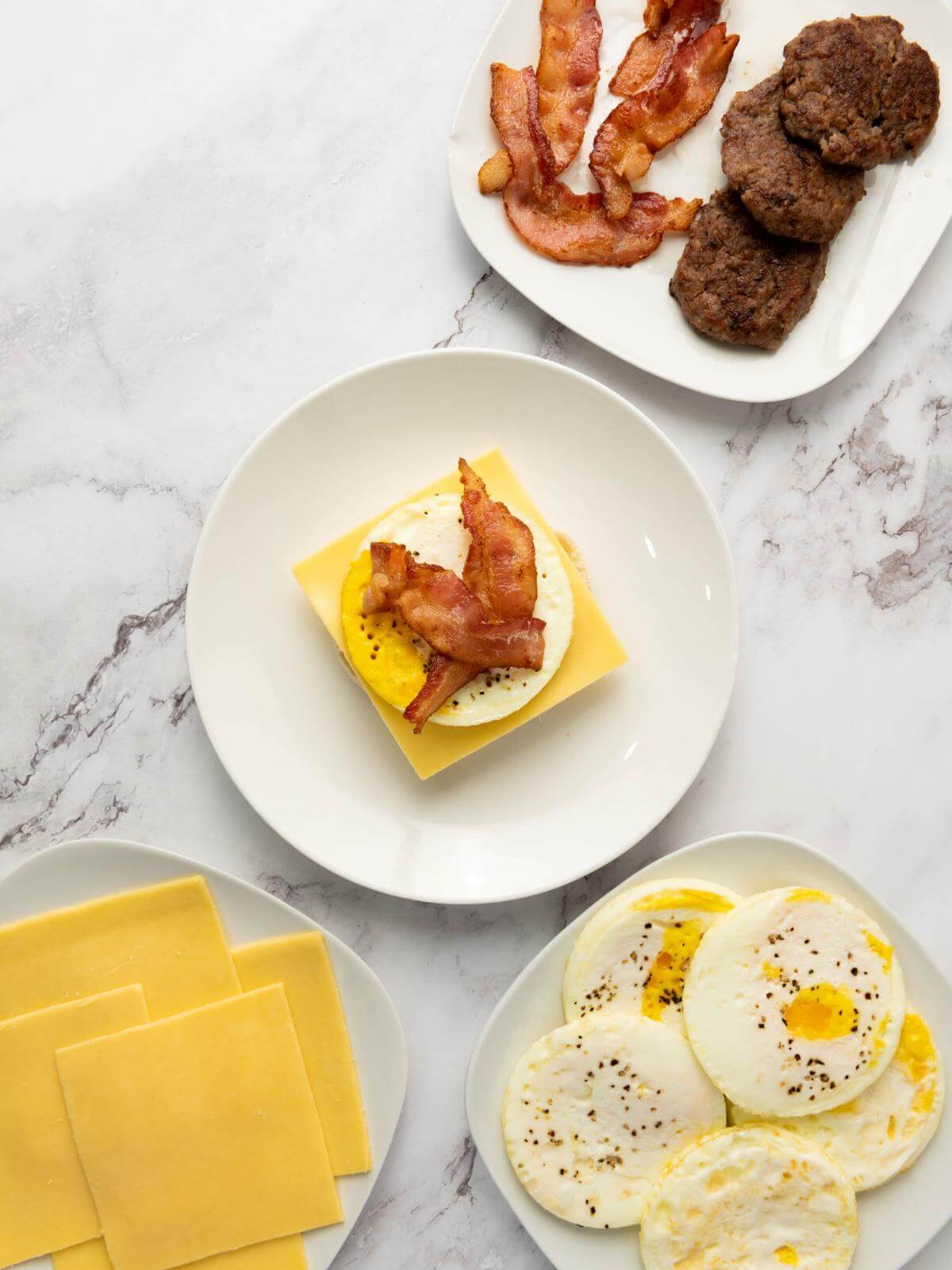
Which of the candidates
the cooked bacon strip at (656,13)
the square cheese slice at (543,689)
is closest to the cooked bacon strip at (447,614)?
the square cheese slice at (543,689)

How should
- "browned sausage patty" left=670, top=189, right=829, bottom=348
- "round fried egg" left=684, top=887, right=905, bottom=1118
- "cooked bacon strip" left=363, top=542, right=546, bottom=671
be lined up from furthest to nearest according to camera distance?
"browned sausage patty" left=670, top=189, right=829, bottom=348 < "round fried egg" left=684, top=887, right=905, bottom=1118 < "cooked bacon strip" left=363, top=542, right=546, bottom=671

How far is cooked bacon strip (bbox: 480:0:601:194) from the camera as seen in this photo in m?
2.65

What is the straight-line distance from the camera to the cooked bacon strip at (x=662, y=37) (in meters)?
2.66

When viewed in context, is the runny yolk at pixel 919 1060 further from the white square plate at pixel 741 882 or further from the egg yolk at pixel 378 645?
the egg yolk at pixel 378 645

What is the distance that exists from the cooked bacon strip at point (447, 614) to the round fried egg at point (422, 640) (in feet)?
0.25

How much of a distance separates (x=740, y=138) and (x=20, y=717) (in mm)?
2410

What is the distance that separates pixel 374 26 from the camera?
275 centimetres

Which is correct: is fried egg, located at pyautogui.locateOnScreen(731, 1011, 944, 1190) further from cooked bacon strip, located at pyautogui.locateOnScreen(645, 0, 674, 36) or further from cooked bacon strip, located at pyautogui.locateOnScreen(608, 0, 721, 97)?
cooked bacon strip, located at pyautogui.locateOnScreen(645, 0, 674, 36)

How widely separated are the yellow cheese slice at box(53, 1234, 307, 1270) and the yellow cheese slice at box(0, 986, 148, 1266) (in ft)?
0.20

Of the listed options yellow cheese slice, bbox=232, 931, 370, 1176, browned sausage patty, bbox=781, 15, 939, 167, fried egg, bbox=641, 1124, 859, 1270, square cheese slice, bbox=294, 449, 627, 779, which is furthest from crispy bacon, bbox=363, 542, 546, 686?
browned sausage patty, bbox=781, 15, 939, 167

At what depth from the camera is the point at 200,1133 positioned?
255 centimetres

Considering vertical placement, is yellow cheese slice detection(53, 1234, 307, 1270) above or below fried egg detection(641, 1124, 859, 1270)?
below

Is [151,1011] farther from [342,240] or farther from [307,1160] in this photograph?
[342,240]

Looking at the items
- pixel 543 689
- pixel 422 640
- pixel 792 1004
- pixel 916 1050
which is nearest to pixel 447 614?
pixel 422 640
